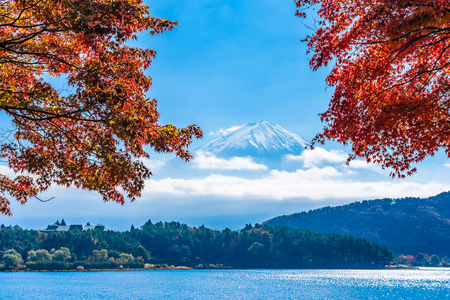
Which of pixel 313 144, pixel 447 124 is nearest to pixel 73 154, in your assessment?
pixel 313 144

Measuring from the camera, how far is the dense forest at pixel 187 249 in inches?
4713

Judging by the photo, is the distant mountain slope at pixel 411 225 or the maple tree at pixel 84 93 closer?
the maple tree at pixel 84 93

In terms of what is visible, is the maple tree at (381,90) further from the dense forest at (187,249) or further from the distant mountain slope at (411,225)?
the distant mountain slope at (411,225)

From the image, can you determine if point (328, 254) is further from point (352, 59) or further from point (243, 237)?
point (352, 59)

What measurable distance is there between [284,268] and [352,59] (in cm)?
13656

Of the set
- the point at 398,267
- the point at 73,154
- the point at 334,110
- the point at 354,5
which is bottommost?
the point at 398,267

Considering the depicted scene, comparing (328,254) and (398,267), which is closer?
(328,254)

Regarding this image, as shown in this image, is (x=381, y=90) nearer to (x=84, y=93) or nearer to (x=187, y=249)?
(x=84, y=93)

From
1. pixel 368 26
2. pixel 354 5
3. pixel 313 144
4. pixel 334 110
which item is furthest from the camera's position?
pixel 313 144

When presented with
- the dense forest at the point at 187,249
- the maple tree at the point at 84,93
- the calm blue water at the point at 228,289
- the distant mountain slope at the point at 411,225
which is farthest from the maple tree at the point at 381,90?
the distant mountain slope at the point at 411,225

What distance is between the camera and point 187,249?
449 feet

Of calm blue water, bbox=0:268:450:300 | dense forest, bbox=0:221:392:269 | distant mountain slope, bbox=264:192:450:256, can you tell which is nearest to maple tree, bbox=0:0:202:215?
calm blue water, bbox=0:268:450:300

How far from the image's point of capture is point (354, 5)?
26.9ft

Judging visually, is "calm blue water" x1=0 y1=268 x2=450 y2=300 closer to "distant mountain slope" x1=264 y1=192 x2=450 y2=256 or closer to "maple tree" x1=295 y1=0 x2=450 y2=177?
"maple tree" x1=295 y1=0 x2=450 y2=177
